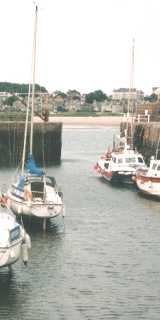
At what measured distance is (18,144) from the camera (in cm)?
7050

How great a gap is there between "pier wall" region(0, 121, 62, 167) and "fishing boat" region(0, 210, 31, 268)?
42.4 meters

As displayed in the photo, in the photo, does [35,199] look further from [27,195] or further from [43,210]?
[43,210]

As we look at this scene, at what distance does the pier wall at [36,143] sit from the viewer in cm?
7050

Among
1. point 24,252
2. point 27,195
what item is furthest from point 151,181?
point 24,252

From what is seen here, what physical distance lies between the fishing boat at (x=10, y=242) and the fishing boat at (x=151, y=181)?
1987cm

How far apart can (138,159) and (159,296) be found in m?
30.8

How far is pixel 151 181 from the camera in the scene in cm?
4616

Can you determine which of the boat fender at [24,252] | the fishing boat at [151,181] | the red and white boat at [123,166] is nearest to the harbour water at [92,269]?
the boat fender at [24,252]

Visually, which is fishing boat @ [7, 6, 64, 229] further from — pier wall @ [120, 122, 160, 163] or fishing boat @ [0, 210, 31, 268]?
pier wall @ [120, 122, 160, 163]

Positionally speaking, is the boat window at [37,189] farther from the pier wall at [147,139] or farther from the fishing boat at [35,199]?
the pier wall at [147,139]

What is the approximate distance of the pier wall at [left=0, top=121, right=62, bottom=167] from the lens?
231ft

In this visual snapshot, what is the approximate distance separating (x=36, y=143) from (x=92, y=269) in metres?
43.2

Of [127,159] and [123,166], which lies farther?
[127,159]

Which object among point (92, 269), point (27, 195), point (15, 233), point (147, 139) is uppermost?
point (15, 233)
